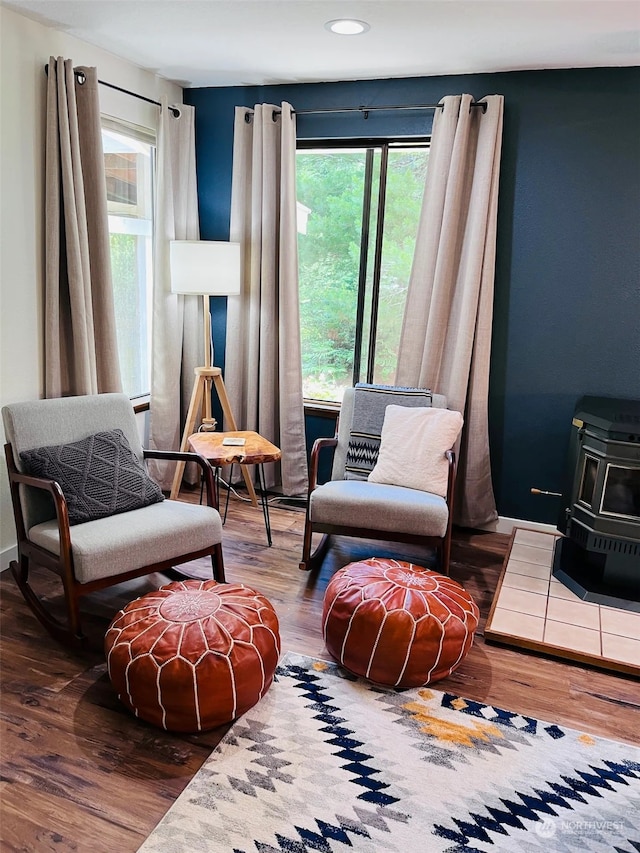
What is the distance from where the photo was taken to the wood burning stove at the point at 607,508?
283 centimetres

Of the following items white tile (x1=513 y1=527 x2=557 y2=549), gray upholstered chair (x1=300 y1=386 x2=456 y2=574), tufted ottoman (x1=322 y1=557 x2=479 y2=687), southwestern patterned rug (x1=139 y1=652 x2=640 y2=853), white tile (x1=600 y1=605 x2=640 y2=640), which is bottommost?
southwestern patterned rug (x1=139 y1=652 x2=640 y2=853)

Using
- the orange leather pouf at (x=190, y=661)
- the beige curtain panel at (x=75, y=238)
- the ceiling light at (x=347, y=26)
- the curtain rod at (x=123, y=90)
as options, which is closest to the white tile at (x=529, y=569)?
the orange leather pouf at (x=190, y=661)

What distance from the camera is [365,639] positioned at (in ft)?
7.39

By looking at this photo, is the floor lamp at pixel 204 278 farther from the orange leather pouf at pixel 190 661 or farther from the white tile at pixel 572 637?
the white tile at pixel 572 637

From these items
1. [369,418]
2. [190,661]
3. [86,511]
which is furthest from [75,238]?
[190,661]

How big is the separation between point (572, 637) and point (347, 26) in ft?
8.55

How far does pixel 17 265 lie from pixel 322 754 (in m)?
2.33

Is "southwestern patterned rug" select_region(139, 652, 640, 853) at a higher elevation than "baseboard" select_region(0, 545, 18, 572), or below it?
below

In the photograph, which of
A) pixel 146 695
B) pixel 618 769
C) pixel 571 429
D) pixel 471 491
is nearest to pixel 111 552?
pixel 146 695

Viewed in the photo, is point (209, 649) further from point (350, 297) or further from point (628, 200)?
point (628, 200)

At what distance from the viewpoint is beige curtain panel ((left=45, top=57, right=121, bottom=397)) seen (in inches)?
116

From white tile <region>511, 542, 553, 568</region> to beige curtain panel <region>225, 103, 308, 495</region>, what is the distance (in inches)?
51.1

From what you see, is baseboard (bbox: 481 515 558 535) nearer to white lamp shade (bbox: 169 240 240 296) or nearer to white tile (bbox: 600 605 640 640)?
white tile (bbox: 600 605 640 640)

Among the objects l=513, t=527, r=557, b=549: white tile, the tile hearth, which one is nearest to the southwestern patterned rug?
the tile hearth
